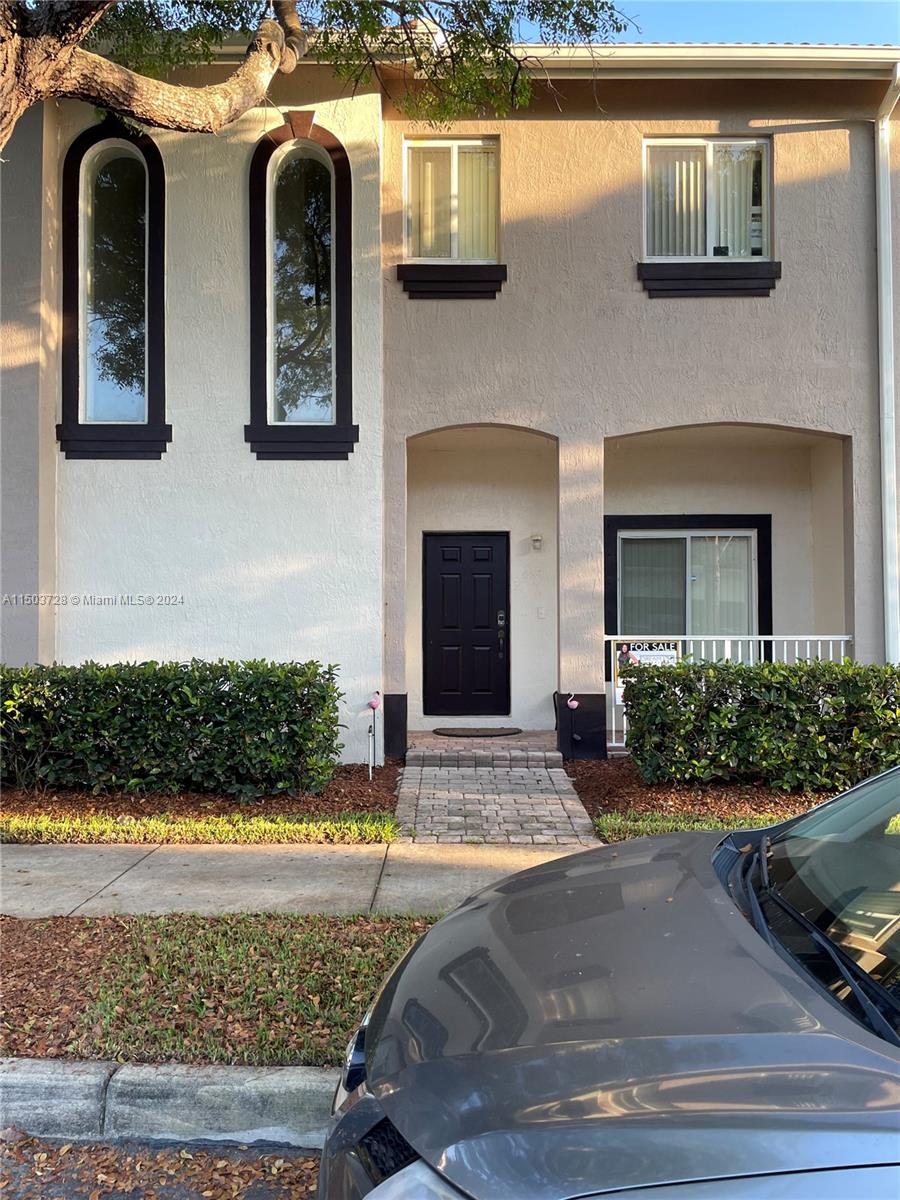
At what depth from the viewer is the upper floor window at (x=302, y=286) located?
309 inches

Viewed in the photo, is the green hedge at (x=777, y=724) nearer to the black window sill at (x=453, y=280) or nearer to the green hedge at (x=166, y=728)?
the green hedge at (x=166, y=728)

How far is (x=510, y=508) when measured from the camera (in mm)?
9438

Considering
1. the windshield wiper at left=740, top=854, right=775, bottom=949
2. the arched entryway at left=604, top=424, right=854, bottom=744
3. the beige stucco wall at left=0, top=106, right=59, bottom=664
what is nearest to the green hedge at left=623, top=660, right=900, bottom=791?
the arched entryway at left=604, top=424, right=854, bottom=744

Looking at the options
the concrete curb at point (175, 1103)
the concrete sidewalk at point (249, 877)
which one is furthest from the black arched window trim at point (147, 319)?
the concrete curb at point (175, 1103)

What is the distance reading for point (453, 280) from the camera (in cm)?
801

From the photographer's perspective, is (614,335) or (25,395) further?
(614,335)

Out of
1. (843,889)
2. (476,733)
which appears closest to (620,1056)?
(843,889)

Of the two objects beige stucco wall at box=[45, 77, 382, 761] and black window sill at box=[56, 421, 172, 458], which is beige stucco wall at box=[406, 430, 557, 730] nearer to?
beige stucco wall at box=[45, 77, 382, 761]

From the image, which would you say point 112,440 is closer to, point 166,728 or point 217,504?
point 217,504

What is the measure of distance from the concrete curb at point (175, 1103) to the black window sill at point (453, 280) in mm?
7256

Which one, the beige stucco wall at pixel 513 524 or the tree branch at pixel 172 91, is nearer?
the tree branch at pixel 172 91

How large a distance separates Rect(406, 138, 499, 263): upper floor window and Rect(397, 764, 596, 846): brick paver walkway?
5.47m

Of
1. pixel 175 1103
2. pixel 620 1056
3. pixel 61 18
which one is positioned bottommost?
pixel 175 1103

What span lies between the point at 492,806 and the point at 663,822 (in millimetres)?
1386
